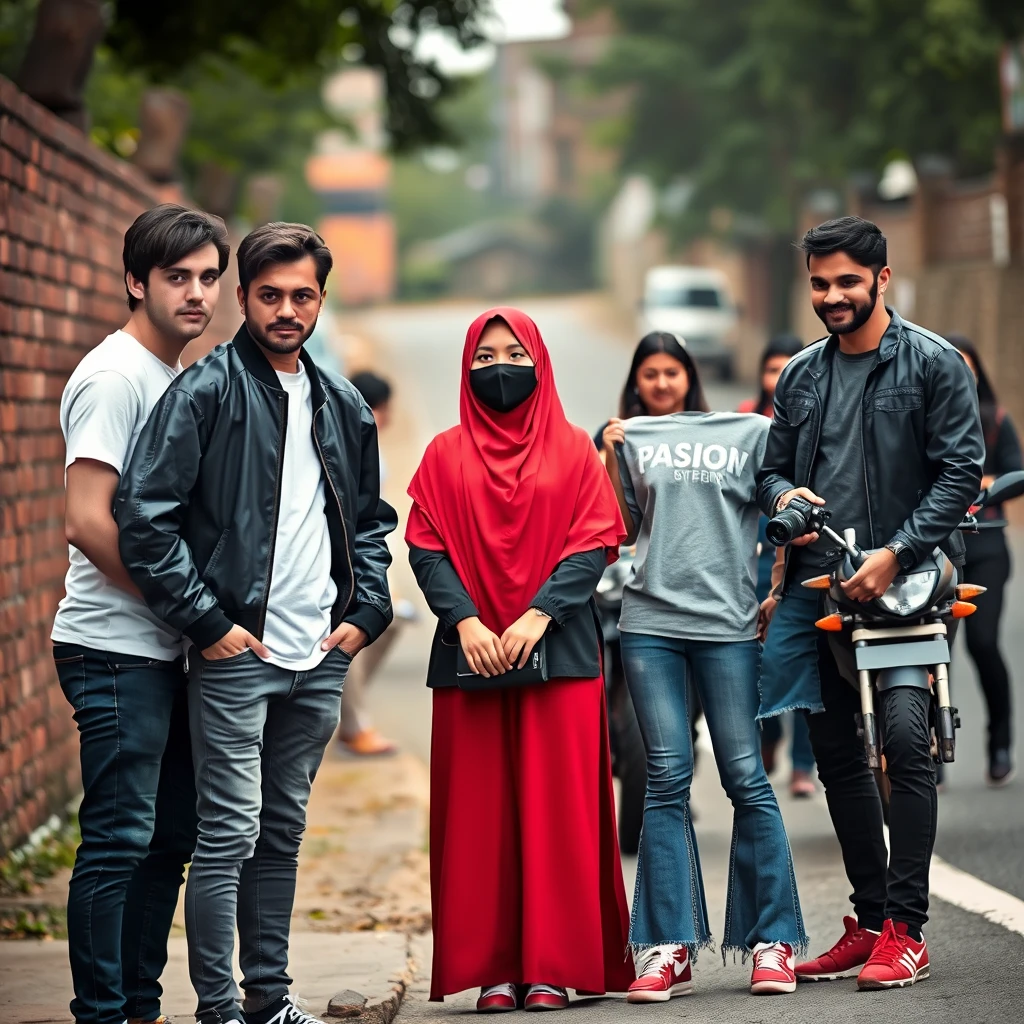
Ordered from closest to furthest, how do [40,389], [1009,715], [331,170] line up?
[40,389], [1009,715], [331,170]

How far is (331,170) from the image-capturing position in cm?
9581

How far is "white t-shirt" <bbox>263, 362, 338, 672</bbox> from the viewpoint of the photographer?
15.5 feet

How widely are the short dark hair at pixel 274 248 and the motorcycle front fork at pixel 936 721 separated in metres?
1.95

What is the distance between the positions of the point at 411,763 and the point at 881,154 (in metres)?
23.4

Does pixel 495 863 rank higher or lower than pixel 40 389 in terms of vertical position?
lower

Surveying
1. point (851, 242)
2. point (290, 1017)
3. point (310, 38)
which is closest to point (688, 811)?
point (290, 1017)

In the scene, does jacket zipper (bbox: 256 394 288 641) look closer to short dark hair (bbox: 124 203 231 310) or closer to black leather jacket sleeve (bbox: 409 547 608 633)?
short dark hair (bbox: 124 203 231 310)

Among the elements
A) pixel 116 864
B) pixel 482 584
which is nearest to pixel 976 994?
pixel 482 584

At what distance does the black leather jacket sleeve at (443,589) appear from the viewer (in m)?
5.28

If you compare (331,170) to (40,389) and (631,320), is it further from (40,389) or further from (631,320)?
(40,389)

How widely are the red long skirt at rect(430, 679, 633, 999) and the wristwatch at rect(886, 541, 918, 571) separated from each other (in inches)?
37.3

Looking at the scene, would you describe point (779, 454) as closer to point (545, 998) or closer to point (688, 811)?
point (688, 811)

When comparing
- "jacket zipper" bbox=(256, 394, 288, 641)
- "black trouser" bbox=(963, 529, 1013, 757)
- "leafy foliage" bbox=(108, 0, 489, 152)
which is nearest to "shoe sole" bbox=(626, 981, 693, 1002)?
"jacket zipper" bbox=(256, 394, 288, 641)

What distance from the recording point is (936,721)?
5383 mm
